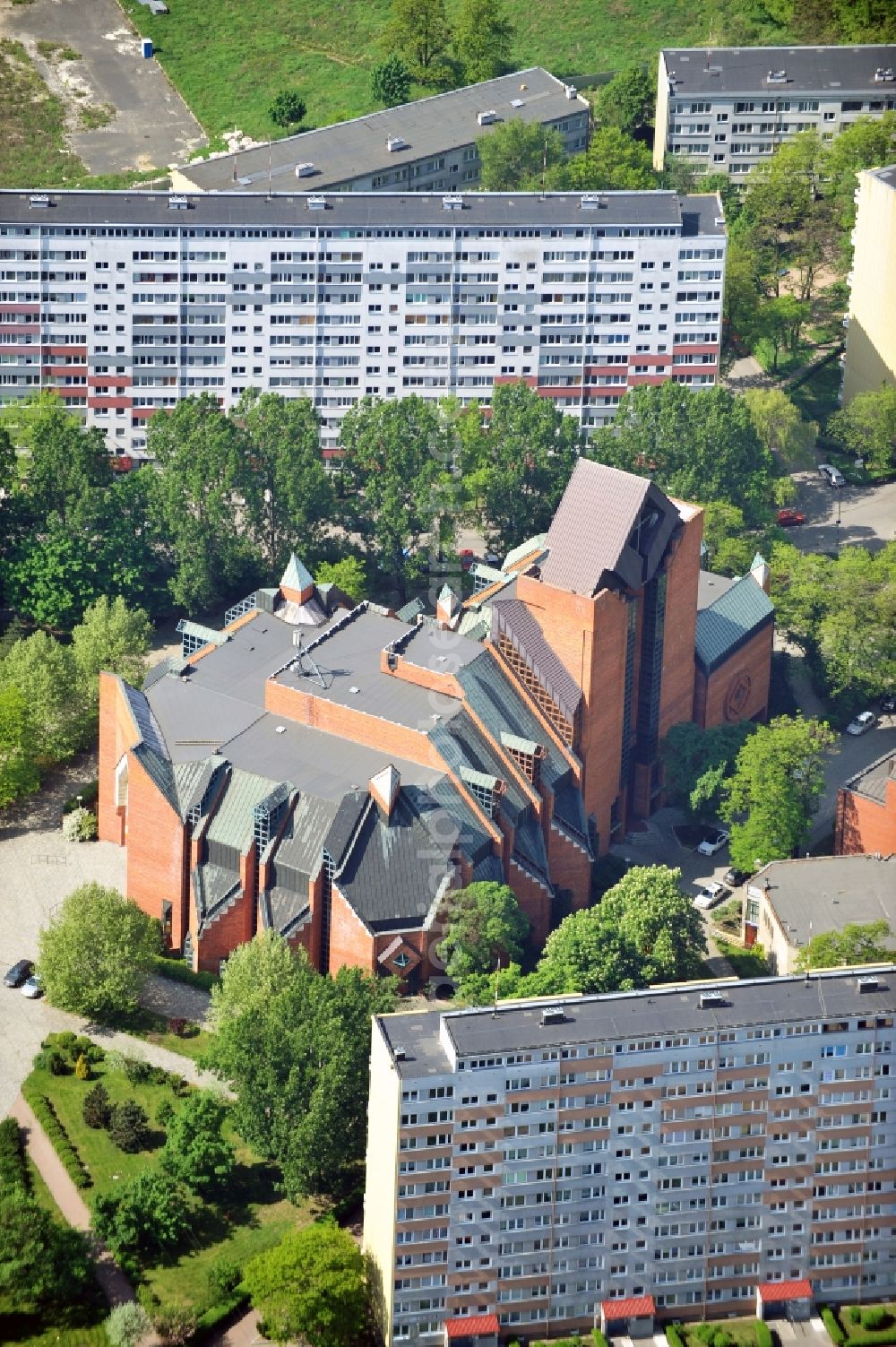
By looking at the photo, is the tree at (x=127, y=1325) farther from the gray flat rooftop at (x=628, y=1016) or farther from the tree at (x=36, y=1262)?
the gray flat rooftop at (x=628, y=1016)

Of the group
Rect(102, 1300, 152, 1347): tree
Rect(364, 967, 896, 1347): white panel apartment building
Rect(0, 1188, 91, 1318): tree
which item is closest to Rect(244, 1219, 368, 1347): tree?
Rect(364, 967, 896, 1347): white panel apartment building

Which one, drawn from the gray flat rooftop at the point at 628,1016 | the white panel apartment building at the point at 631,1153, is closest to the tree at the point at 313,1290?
the white panel apartment building at the point at 631,1153

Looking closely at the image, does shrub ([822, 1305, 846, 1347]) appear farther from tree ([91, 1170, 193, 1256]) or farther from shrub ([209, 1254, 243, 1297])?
tree ([91, 1170, 193, 1256])

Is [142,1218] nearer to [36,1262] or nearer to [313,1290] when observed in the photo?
[36,1262]

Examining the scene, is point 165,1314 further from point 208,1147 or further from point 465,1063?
point 465,1063

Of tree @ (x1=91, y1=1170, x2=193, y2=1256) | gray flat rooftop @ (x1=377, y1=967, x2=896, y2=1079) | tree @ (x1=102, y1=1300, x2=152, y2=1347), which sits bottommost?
tree @ (x1=102, y1=1300, x2=152, y2=1347)

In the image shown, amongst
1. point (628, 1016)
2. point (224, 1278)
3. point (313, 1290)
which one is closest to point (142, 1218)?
point (224, 1278)
